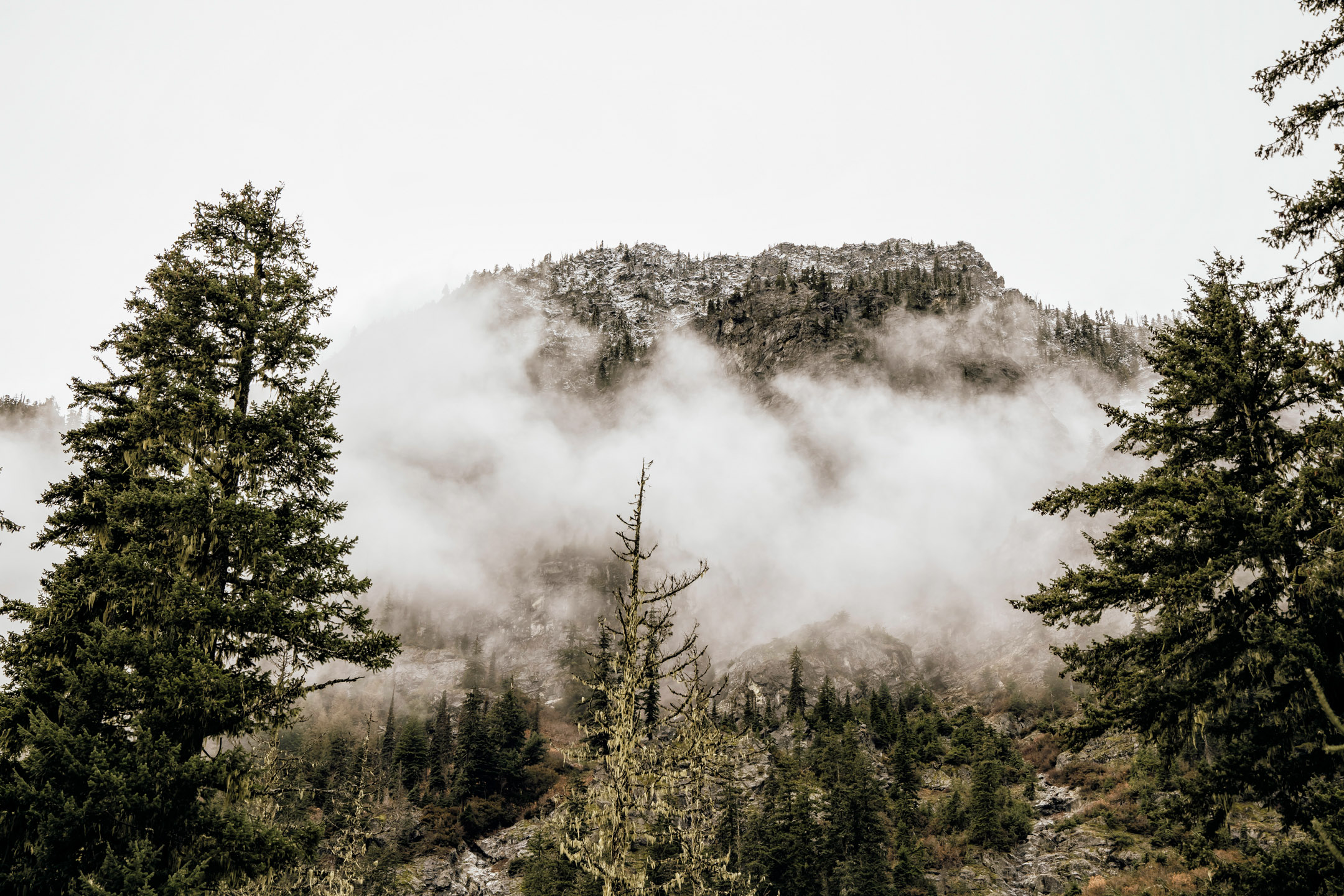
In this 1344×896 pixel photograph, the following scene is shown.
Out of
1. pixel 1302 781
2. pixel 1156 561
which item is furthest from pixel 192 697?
pixel 1302 781

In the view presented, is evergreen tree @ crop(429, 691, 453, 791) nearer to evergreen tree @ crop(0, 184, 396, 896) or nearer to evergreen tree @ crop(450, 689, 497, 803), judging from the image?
evergreen tree @ crop(450, 689, 497, 803)

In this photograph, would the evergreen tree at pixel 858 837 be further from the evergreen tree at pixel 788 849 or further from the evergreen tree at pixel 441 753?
the evergreen tree at pixel 441 753

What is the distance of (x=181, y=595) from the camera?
10.8m

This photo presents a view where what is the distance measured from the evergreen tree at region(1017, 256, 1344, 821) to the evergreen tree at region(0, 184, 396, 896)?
12.5 metres

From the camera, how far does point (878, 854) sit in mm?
45750

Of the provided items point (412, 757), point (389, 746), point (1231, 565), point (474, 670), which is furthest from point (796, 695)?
point (1231, 565)

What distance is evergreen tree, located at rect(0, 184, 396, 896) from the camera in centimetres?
980

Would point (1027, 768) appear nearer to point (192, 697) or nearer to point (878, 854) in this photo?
point (878, 854)

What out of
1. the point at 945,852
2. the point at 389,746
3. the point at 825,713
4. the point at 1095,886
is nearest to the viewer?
the point at 1095,886

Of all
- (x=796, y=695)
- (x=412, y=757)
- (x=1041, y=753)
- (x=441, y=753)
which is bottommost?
(x=412, y=757)

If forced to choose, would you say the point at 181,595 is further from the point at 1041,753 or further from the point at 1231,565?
the point at 1041,753

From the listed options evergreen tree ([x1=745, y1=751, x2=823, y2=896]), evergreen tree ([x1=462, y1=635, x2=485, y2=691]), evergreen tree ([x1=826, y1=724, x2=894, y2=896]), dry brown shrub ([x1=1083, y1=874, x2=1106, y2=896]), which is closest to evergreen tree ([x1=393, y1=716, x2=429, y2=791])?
evergreen tree ([x1=745, y1=751, x2=823, y2=896])

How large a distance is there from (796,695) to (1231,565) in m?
95.5

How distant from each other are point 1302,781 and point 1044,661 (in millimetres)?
110091
